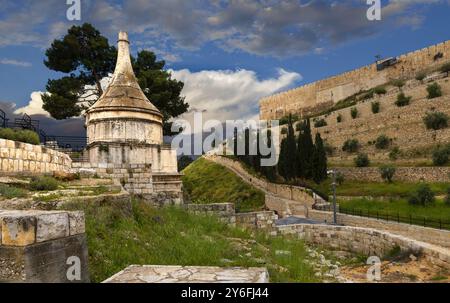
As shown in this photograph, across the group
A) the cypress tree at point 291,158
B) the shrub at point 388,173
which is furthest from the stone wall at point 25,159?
the shrub at point 388,173

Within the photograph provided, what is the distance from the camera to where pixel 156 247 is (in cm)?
665

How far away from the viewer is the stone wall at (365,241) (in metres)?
10.2

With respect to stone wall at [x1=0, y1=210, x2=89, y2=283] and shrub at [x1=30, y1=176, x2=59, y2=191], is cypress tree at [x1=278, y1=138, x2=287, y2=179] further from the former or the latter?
stone wall at [x1=0, y1=210, x2=89, y2=283]

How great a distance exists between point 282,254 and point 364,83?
70439mm

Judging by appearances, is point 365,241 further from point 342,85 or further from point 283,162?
point 342,85

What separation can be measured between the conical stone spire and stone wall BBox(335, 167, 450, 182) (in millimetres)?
25401

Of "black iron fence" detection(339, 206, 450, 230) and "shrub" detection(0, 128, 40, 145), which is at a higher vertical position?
"shrub" detection(0, 128, 40, 145)

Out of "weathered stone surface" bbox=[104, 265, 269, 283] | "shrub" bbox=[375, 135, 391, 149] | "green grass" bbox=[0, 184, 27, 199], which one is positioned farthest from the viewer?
"shrub" bbox=[375, 135, 391, 149]

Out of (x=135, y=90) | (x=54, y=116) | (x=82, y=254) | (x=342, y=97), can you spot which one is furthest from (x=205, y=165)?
(x=82, y=254)

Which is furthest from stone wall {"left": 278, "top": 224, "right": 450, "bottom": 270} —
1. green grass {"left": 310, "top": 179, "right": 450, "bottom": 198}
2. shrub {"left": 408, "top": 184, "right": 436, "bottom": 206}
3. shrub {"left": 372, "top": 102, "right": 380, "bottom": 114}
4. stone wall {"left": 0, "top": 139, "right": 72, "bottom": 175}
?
shrub {"left": 372, "top": 102, "right": 380, "bottom": 114}

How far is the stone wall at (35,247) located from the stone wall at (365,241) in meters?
9.82

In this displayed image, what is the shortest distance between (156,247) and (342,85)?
75.4m

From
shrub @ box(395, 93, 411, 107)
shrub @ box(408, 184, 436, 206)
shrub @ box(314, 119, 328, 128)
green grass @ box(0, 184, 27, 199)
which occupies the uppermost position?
shrub @ box(395, 93, 411, 107)

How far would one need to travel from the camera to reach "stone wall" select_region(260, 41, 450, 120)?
6234 cm
